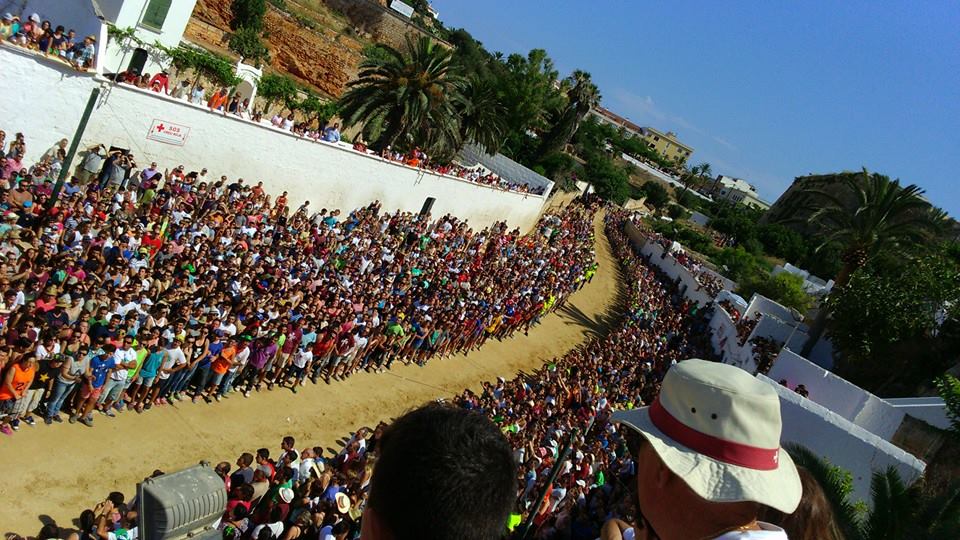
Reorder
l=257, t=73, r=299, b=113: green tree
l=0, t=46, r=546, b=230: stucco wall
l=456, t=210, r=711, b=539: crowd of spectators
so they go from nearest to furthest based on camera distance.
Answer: l=456, t=210, r=711, b=539: crowd of spectators → l=0, t=46, r=546, b=230: stucco wall → l=257, t=73, r=299, b=113: green tree

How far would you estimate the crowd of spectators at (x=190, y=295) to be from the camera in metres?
9.41

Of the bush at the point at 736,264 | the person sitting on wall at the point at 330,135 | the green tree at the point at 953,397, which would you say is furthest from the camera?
the bush at the point at 736,264

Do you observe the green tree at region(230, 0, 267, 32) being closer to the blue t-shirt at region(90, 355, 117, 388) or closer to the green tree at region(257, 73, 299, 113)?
the green tree at region(257, 73, 299, 113)

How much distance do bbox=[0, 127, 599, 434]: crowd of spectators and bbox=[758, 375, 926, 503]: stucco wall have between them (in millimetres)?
9273

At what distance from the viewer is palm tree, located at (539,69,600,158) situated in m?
53.3

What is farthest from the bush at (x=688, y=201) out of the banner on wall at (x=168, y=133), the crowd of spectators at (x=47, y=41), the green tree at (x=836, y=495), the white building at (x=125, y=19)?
the crowd of spectators at (x=47, y=41)

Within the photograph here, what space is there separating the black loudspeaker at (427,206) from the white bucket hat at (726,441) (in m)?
25.5

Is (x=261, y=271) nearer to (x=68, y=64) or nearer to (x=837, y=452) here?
(x=68, y=64)

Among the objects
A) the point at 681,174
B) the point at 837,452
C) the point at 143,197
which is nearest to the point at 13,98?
the point at 143,197

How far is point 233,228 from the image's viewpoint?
15.3 meters

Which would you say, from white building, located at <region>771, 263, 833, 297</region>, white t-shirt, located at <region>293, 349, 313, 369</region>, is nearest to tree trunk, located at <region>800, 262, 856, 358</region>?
white building, located at <region>771, 263, 833, 297</region>

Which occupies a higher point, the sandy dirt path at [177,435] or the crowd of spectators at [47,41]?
the crowd of spectators at [47,41]

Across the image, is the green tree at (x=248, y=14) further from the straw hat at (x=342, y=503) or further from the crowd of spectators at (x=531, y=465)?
the straw hat at (x=342, y=503)

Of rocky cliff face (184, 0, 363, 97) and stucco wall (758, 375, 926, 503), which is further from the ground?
rocky cliff face (184, 0, 363, 97)
